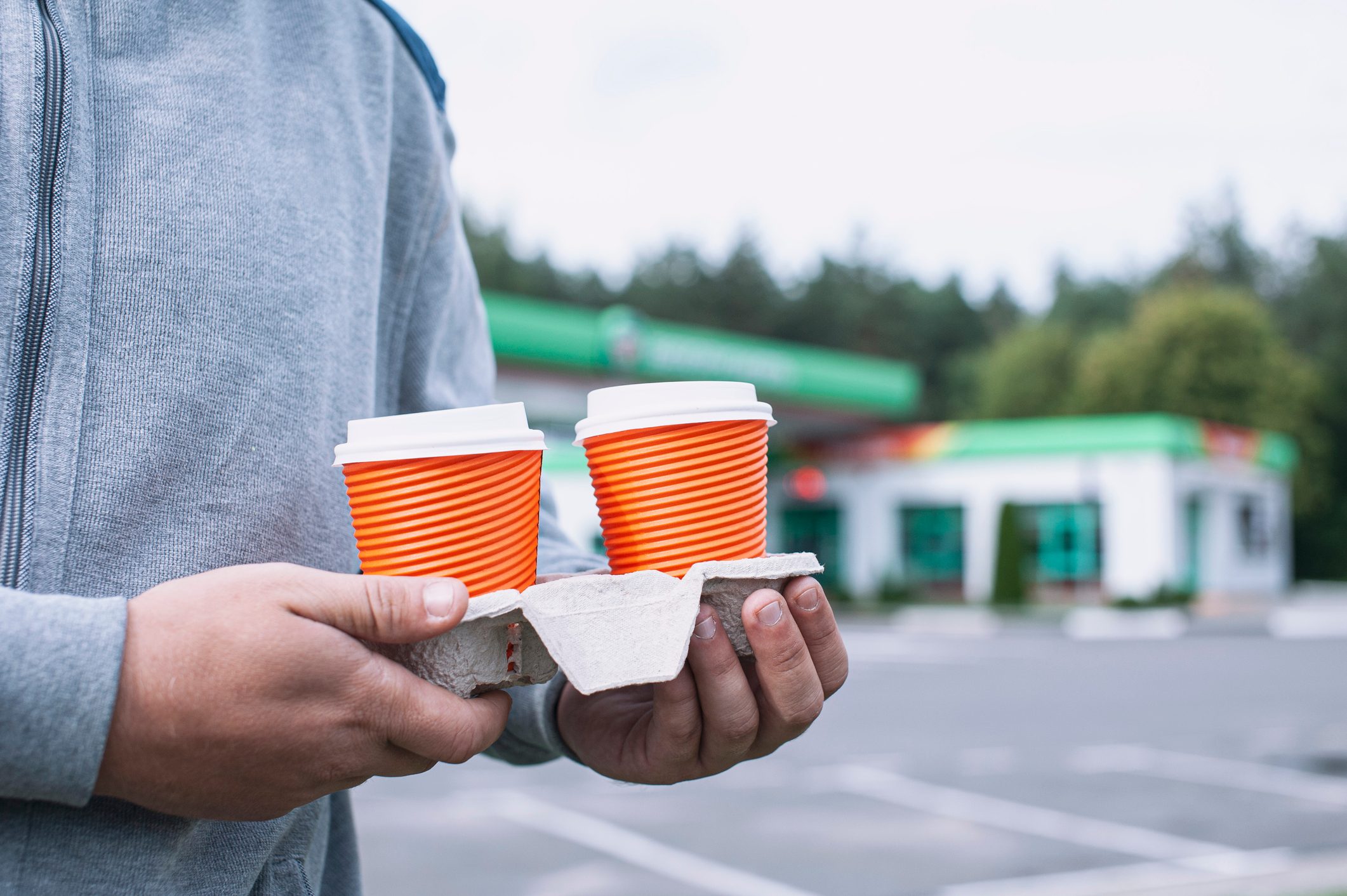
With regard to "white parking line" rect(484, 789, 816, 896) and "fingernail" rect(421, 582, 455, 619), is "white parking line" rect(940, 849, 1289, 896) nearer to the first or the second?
"white parking line" rect(484, 789, 816, 896)

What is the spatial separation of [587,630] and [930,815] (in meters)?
6.17

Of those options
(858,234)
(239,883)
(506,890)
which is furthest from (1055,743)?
(858,234)

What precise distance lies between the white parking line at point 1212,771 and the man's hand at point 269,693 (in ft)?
25.3

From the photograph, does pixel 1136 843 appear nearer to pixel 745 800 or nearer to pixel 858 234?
pixel 745 800

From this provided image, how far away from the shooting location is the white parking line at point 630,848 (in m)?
5.36

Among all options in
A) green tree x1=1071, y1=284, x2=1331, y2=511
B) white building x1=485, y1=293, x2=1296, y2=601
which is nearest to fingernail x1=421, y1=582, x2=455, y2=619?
white building x1=485, y1=293, x2=1296, y2=601

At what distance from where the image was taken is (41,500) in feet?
3.10

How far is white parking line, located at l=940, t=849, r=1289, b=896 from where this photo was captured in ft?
16.4

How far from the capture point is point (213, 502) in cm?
107

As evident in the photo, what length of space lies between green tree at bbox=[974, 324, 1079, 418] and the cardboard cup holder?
4826cm

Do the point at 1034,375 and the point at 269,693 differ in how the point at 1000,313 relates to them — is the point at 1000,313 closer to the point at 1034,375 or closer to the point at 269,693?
the point at 1034,375

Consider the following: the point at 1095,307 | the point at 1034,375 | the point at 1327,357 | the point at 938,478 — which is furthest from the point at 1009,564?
the point at 1095,307

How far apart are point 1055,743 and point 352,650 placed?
936 cm

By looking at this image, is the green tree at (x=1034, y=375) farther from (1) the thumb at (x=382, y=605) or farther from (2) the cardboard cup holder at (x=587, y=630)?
(1) the thumb at (x=382, y=605)
